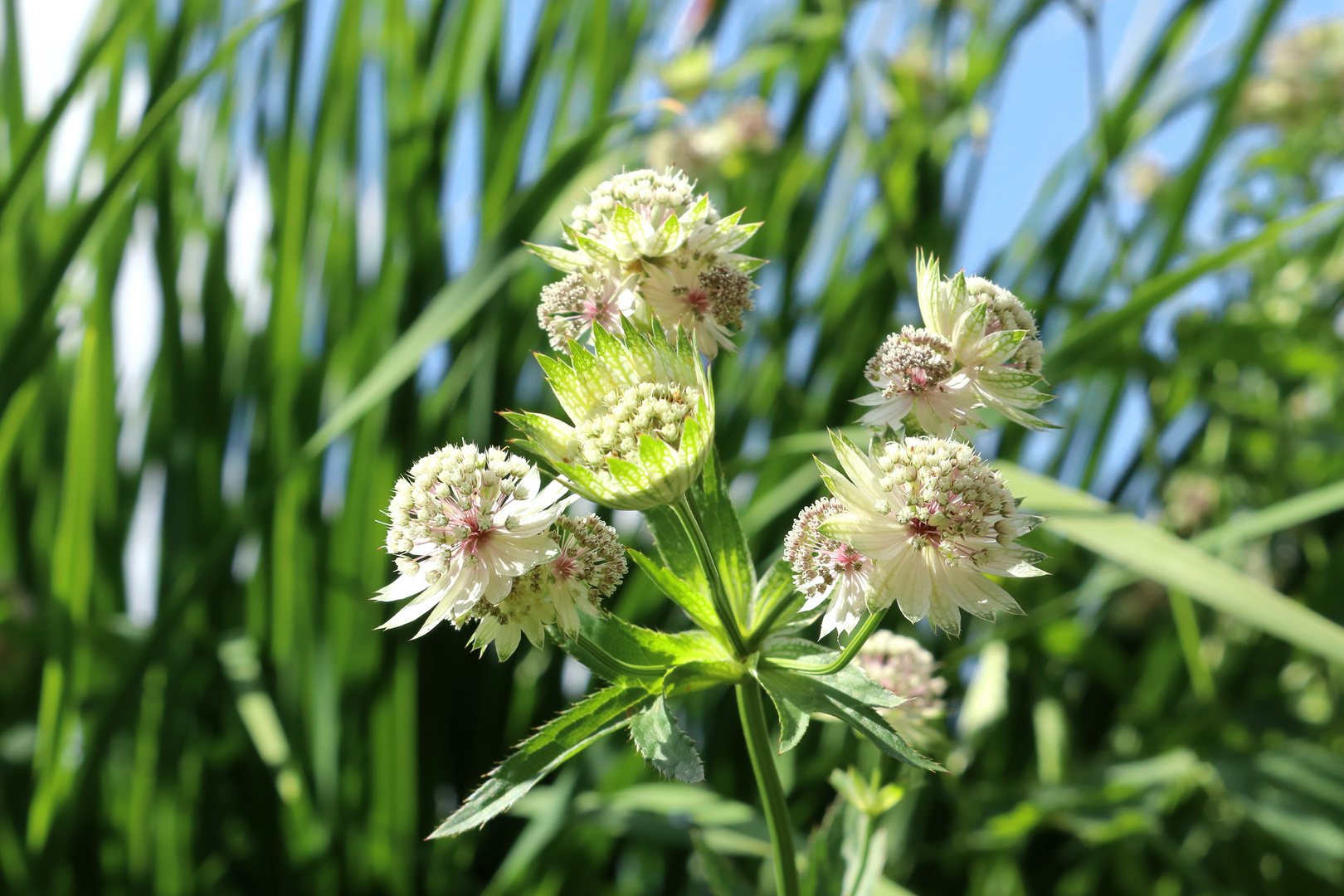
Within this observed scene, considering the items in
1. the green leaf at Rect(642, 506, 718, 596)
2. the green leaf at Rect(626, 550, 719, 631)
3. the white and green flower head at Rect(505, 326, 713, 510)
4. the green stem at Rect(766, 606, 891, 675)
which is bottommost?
the green stem at Rect(766, 606, 891, 675)

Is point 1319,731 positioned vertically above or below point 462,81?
below

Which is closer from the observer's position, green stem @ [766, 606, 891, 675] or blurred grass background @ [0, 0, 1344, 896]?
green stem @ [766, 606, 891, 675]

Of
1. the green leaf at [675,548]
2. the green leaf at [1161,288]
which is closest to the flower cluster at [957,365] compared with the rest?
the green leaf at [675,548]

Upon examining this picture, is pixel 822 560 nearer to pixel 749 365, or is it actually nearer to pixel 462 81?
pixel 749 365

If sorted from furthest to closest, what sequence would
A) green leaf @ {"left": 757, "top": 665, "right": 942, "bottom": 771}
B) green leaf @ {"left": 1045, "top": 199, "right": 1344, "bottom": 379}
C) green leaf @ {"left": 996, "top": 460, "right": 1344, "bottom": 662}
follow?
green leaf @ {"left": 1045, "top": 199, "right": 1344, "bottom": 379}, green leaf @ {"left": 996, "top": 460, "right": 1344, "bottom": 662}, green leaf @ {"left": 757, "top": 665, "right": 942, "bottom": 771}

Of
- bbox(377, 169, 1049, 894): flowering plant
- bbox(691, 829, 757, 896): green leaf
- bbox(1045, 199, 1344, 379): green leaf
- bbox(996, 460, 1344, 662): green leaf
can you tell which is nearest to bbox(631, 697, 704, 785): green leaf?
Answer: bbox(377, 169, 1049, 894): flowering plant

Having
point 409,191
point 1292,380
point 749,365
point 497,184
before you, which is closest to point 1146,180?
point 1292,380

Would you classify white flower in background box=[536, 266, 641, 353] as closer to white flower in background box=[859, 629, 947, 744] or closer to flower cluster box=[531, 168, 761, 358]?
flower cluster box=[531, 168, 761, 358]
